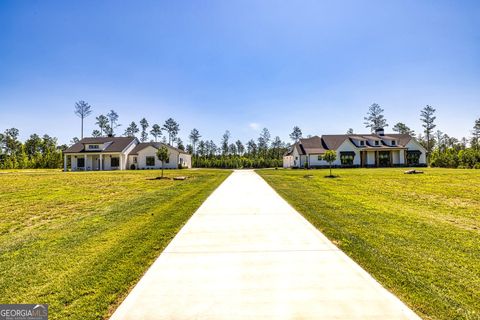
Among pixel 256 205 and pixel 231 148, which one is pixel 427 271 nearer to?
pixel 256 205

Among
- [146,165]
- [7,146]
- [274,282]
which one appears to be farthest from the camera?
[7,146]

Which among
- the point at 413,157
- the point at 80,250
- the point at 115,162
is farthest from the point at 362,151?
the point at 80,250

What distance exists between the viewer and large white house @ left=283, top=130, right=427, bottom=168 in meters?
35.9

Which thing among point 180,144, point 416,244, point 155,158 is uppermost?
point 180,144

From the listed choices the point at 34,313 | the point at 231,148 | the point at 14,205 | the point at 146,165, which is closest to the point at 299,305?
the point at 34,313

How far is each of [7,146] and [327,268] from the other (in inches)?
3141

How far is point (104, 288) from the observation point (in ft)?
9.64

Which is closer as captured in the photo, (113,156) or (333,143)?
(113,156)

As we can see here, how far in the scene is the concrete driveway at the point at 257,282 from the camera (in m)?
2.50

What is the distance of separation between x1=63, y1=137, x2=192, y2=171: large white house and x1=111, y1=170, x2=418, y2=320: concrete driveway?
109ft

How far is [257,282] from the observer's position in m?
3.07

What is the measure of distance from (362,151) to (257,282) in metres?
38.2

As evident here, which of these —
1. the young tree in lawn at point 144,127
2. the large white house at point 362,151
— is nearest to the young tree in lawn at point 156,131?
the young tree in lawn at point 144,127

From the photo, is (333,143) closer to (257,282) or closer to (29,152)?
(257,282)
